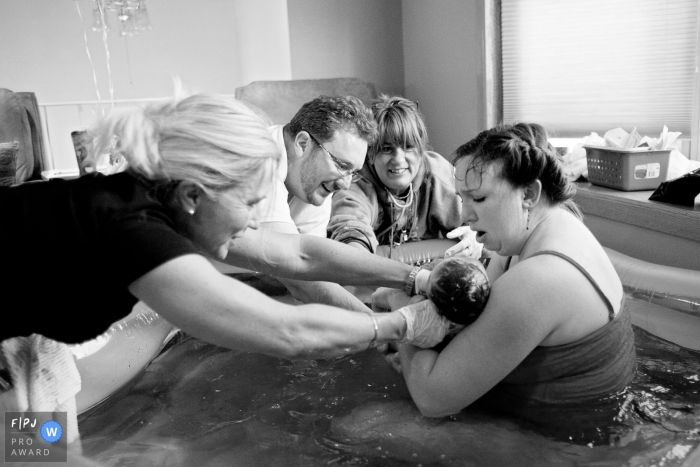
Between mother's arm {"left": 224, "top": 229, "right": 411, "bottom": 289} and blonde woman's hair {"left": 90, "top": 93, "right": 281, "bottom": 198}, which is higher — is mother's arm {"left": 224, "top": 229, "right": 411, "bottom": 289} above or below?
below

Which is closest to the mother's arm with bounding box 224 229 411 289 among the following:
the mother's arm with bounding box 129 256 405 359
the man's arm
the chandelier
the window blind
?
the man's arm

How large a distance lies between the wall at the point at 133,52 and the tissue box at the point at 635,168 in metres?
3.29

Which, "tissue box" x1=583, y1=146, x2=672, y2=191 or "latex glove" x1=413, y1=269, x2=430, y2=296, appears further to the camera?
"tissue box" x1=583, y1=146, x2=672, y2=191

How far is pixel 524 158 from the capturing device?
1.74 m

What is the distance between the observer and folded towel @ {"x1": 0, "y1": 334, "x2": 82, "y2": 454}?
1704 mm

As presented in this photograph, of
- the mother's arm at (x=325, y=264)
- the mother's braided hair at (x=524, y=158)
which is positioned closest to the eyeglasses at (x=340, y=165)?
the mother's arm at (x=325, y=264)

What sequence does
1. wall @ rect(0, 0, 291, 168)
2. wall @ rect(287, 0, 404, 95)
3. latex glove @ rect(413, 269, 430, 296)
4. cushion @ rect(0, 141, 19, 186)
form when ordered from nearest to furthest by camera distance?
latex glove @ rect(413, 269, 430, 296) < cushion @ rect(0, 141, 19, 186) < wall @ rect(0, 0, 291, 168) < wall @ rect(287, 0, 404, 95)

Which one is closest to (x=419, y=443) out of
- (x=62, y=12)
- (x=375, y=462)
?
(x=375, y=462)

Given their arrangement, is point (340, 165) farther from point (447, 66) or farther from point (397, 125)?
point (447, 66)

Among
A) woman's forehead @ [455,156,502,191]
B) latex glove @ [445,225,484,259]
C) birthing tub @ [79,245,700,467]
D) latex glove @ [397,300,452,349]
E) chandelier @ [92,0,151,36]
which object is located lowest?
birthing tub @ [79,245,700,467]

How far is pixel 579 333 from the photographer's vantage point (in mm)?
1686

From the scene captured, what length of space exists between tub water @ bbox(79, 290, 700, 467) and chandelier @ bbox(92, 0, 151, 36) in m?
3.61

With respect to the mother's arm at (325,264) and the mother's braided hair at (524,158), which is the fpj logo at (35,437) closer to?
the mother's arm at (325,264)

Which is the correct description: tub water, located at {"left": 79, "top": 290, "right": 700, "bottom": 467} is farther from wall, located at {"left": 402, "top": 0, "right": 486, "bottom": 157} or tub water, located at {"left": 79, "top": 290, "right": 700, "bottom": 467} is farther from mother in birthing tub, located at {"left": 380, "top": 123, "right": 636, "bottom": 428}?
wall, located at {"left": 402, "top": 0, "right": 486, "bottom": 157}
